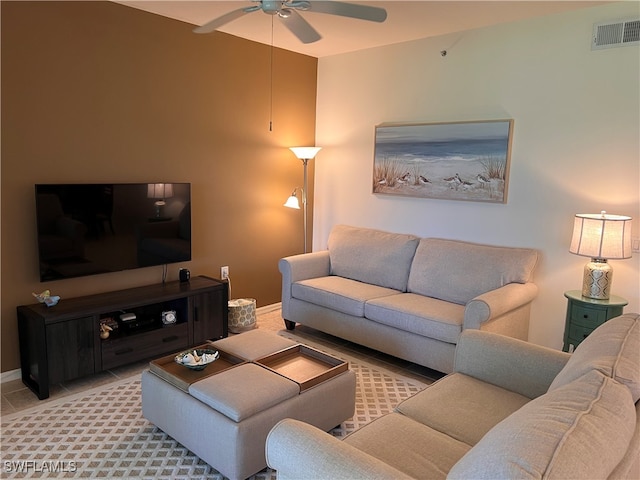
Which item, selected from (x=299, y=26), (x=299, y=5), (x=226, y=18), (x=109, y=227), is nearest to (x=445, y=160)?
(x=299, y=26)

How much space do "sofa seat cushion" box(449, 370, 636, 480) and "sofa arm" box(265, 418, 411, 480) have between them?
0.82 ft

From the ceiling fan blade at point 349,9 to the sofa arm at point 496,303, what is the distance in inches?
73.1

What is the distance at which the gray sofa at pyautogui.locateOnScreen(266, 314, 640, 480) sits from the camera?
3.74 feet

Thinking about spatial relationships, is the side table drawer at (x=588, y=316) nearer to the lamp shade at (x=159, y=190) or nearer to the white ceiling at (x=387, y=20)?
the white ceiling at (x=387, y=20)

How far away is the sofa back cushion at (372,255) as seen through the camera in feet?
13.5

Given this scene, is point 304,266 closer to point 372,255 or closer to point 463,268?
point 372,255

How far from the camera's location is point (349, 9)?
7.89 feet

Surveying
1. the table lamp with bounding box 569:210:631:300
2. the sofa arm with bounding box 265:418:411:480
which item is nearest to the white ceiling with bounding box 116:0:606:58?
the table lamp with bounding box 569:210:631:300

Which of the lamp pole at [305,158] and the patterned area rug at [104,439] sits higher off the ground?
the lamp pole at [305,158]

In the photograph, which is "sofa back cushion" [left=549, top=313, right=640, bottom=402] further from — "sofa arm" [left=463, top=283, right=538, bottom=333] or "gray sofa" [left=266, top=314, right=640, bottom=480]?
"sofa arm" [left=463, top=283, right=538, bottom=333]

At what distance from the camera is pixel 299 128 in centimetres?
493

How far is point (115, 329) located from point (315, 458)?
2.49m

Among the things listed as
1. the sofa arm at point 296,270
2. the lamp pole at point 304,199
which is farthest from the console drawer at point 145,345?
the lamp pole at point 304,199

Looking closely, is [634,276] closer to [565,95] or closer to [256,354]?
[565,95]
